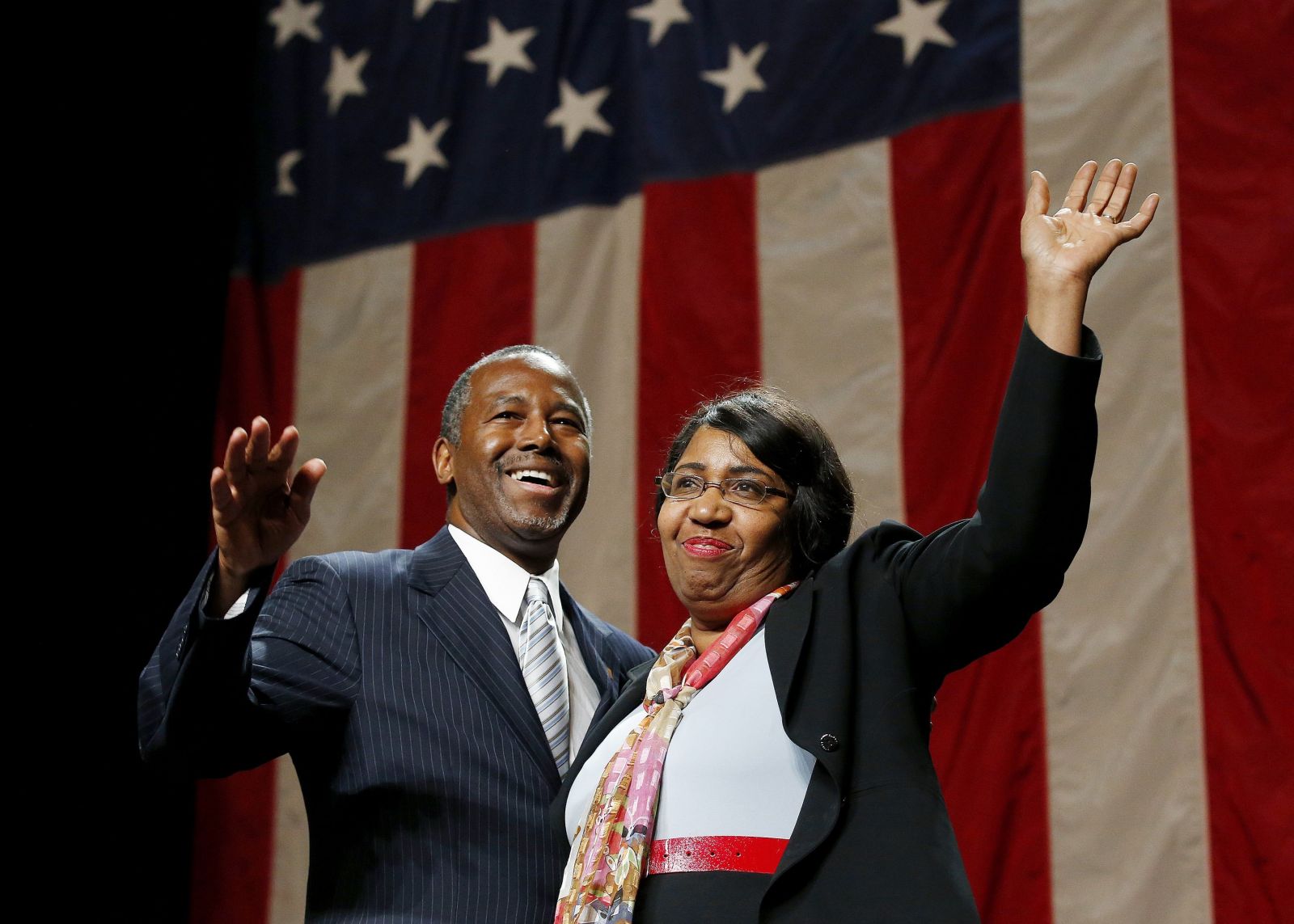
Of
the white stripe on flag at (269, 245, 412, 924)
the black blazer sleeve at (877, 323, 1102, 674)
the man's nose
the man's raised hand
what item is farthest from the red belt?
the white stripe on flag at (269, 245, 412, 924)

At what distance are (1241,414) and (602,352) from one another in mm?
1760

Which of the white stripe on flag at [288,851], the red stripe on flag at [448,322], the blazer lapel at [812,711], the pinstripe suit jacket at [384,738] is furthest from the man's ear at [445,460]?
the white stripe on flag at [288,851]

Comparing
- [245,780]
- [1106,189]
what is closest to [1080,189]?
[1106,189]

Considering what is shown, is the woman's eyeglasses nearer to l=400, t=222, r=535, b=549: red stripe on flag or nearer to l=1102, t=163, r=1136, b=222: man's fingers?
l=1102, t=163, r=1136, b=222: man's fingers

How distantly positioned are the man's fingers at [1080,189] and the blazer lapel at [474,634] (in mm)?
1087

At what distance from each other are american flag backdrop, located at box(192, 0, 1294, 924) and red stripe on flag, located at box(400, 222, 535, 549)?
0.01 meters

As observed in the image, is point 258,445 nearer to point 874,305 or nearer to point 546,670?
point 546,670

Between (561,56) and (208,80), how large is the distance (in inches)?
46.7

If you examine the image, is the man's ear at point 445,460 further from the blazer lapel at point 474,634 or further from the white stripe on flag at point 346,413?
the white stripe on flag at point 346,413

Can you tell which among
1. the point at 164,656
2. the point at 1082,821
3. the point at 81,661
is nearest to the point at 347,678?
the point at 164,656

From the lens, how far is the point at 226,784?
14.4 feet

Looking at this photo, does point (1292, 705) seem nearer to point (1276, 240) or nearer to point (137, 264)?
point (1276, 240)

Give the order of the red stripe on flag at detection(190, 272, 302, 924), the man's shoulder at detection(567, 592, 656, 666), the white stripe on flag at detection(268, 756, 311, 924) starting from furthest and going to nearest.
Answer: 1. the red stripe on flag at detection(190, 272, 302, 924)
2. the white stripe on flag at detection(268, 756, 311, 924)
3. the man's shoulder at detection(567, 592, 656, 666)

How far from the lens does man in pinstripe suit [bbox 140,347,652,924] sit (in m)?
1.80
